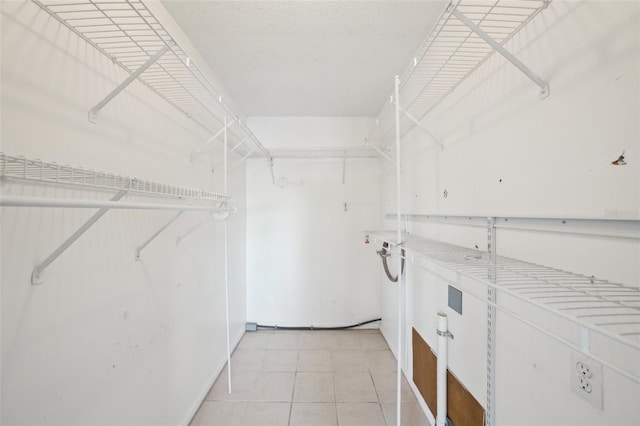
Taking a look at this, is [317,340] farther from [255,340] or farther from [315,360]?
[255,340]

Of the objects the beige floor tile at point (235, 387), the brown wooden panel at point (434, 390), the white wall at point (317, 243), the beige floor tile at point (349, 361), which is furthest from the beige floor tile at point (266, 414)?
the white wall at point (317, 243)

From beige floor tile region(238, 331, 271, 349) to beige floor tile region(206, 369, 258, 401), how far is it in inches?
15.8

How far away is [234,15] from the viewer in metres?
1.33

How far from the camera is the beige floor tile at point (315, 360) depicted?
2.12 m

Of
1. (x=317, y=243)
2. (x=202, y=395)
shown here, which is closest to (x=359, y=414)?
(x=202, y=395)

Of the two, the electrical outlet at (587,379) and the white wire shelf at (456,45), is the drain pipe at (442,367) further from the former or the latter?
the white wire shelf at (456,45)

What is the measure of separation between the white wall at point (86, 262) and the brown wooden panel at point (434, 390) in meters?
1.55

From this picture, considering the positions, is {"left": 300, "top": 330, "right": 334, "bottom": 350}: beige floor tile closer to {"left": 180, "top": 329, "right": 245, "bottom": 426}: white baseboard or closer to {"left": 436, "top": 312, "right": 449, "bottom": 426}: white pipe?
{"left": 180, "top": 329, "right": 245, "bottom": 426}: white baseboard

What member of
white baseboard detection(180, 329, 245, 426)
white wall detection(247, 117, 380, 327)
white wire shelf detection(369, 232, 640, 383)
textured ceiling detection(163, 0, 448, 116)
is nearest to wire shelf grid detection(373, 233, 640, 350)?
white wire shelf detection(369, 232, 640, 383)

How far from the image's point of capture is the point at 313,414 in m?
1.65

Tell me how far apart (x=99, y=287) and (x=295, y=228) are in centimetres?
199

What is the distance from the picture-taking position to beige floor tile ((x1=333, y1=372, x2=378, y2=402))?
1.79 metres

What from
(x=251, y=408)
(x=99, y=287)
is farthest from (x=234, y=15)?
(x=251, y=408)

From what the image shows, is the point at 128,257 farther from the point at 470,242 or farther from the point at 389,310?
the point at 389,310
